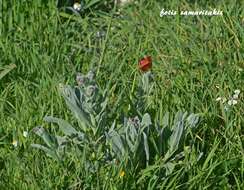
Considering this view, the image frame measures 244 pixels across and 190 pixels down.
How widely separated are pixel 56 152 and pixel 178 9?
137 centimetres

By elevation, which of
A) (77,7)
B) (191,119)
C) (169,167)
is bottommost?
(169,167)

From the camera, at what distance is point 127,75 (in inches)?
122

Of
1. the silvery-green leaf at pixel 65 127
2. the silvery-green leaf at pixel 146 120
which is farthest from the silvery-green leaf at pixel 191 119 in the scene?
the silvery-green leaf at pixel 65 127

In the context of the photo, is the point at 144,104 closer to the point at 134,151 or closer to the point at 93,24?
the point at 134,151

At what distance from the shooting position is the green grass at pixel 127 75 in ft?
8.13

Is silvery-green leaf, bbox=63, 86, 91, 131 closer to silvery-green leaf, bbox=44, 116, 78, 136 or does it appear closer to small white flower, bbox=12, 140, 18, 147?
silvery-green leaf, bbox=44, 116, 78, 136

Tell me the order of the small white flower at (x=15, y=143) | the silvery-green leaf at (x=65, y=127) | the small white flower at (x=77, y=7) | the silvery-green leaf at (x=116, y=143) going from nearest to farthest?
the silvery-green leaf at (x=116, y=143), the silvery-green leaf at (x=65, y=127), the small white flower at (x=15, y=143), the small white flower at (x=77, y=7)

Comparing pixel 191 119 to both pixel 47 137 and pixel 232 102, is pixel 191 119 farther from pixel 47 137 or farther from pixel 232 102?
pixel 47 137

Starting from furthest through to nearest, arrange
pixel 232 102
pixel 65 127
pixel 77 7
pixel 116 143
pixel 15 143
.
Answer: pixel 77 7 < pixel 232 102 < pixel 15 143 < pixel 65 127 < pixel 116 143

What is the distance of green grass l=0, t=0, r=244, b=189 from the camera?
2479mm

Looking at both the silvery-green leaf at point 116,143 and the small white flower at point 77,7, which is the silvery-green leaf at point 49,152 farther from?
the small white flower at point 77,7

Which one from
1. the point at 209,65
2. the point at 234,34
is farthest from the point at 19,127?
the point at 234,34

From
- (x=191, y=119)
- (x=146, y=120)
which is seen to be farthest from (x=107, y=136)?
(x=191, y=119)

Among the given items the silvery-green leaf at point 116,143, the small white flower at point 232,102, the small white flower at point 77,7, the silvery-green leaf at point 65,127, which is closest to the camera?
the silvery-green leaf at point 116,143
